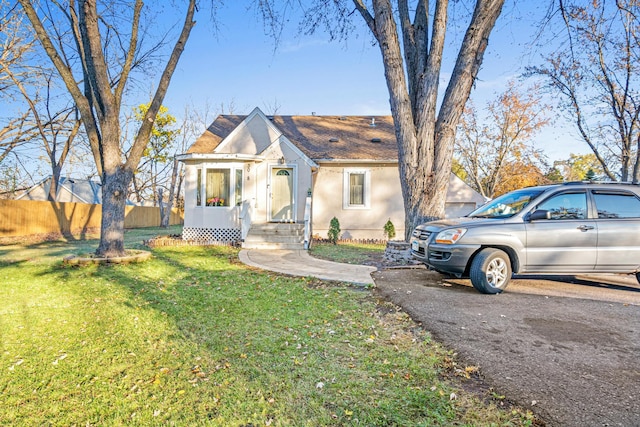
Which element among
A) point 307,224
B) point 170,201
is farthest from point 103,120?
point 170,201

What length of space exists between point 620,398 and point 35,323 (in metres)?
5.74

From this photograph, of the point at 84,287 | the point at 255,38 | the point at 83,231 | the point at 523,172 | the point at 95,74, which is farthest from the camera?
the point at 523,172

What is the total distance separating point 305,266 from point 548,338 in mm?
5213

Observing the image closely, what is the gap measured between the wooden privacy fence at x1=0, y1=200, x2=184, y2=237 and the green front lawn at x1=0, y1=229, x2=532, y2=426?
41.6 feet

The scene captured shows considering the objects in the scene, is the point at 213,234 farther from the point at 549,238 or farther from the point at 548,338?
the point at 548,338

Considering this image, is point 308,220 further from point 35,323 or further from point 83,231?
point 83,231

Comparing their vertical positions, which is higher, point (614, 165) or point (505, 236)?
point (614, 165)

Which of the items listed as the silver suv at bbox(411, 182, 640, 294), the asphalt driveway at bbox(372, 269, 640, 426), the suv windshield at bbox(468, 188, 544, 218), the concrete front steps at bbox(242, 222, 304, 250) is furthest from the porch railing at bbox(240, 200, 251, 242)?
the suv windshield at bbox(468, 188, 544, 218)

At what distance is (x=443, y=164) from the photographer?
772cm

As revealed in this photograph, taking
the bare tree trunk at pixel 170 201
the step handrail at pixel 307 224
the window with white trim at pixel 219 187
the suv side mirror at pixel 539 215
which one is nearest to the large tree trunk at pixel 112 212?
the window with white trim at pixel 219 187

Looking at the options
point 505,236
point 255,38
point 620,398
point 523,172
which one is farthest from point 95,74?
point 523,172

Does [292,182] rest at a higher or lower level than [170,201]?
higher

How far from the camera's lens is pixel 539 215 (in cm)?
528

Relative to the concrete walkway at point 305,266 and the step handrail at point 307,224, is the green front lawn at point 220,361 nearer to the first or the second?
the concrete walkway at point 305,266
